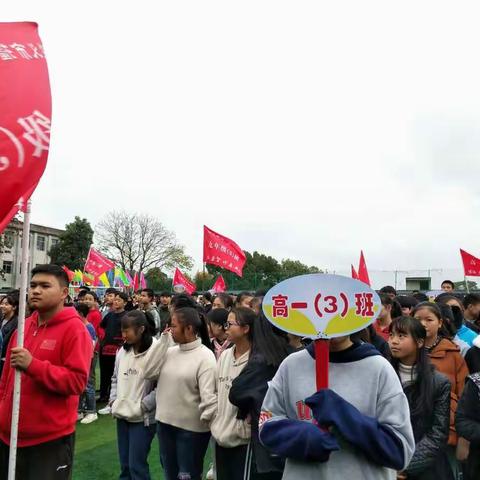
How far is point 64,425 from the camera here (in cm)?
316

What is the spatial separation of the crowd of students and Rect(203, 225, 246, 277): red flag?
6.65m

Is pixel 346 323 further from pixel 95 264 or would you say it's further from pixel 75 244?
pixel 75 244

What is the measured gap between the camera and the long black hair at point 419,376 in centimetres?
315

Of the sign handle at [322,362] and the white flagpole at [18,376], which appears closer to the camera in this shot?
the sign handle at [322,362]

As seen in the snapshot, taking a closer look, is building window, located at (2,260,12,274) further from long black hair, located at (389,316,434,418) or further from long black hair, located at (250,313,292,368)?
long black hair, located at (389,316,434,418)

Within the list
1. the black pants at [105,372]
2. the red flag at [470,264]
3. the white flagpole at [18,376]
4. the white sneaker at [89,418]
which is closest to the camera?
the white flagpole at [18,376]

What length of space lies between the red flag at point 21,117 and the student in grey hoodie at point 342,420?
5.97 ft

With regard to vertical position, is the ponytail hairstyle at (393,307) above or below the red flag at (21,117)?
below

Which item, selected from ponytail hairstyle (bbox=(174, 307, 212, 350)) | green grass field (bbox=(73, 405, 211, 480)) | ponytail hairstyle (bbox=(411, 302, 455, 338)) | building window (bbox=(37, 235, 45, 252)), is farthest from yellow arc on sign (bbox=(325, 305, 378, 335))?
building window (bbox=(37, 235, 45, 252))

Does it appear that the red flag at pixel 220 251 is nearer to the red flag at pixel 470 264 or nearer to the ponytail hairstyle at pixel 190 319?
the red flag at pixel 470 264

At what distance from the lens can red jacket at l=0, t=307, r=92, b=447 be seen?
10.0 ft

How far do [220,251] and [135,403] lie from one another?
8.54 meters

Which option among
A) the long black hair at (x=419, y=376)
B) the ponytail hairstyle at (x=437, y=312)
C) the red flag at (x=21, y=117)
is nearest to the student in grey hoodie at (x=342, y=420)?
the long black hair at (x=419, y=376)

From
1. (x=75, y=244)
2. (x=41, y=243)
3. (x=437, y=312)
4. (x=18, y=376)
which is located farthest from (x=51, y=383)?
(x=41, y=243)
